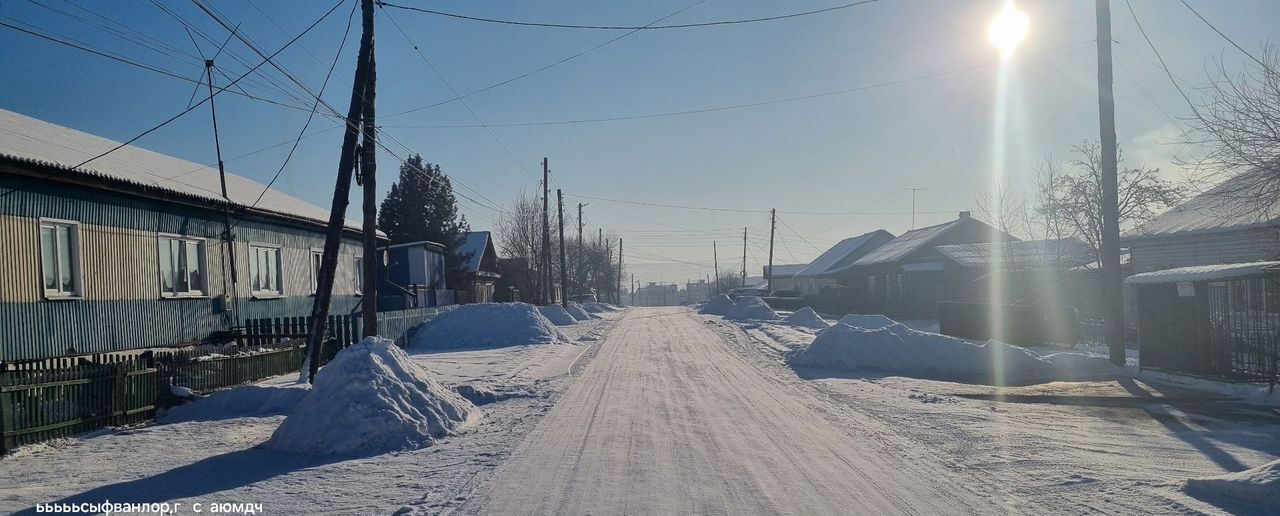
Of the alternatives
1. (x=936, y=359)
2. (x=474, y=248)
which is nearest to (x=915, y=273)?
(x=936, y=359)

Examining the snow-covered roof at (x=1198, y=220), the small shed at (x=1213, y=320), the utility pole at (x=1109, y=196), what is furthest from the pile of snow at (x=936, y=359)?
the snow-covered roof at (x=1198, y=220)

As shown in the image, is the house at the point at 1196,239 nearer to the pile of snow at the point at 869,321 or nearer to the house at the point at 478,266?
the pile of snow at the point at 869,321

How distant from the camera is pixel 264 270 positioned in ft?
79.7

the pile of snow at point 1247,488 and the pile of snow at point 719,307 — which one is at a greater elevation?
the pile of snow at point 1247,488

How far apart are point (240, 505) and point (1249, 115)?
15465 millimetres

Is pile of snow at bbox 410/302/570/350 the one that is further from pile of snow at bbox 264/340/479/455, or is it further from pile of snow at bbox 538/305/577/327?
pile of snow at bbox 264/340/479/455

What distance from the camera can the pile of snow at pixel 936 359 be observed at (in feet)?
52.9

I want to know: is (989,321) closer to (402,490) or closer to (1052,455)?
(1052,455)

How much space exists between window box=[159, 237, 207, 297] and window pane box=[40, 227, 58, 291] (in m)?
3.32

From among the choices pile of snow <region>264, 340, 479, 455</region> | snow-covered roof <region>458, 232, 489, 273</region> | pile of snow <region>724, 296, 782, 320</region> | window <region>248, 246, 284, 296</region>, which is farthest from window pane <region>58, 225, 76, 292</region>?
snow-covered roof <region>458, 232, 489, 273</region>

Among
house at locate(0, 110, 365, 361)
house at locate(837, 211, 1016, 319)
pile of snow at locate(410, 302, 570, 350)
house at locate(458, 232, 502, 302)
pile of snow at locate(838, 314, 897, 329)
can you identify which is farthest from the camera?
house at locate(458, 232, 502, 302)

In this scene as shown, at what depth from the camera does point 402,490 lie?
724 centimetres

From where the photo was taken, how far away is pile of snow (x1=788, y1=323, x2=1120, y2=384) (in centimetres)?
1612

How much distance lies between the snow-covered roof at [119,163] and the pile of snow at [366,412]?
933cm
